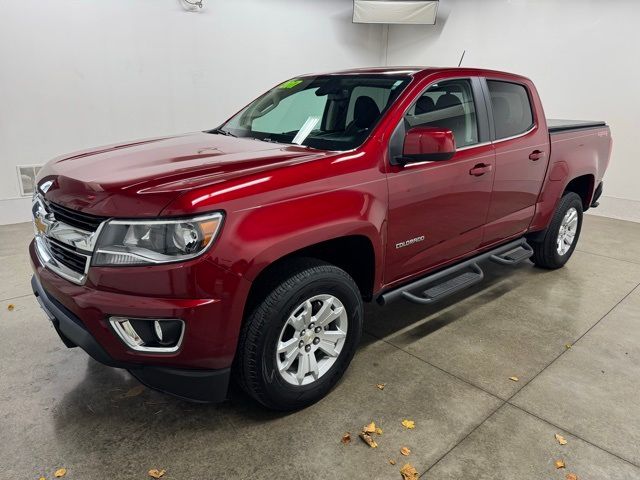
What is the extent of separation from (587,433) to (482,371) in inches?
23.5

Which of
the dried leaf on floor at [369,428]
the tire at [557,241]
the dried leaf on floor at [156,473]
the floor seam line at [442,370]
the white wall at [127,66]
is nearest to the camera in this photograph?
the dried leaf on floor at [156,473]

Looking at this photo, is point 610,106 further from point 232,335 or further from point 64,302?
point 64,302

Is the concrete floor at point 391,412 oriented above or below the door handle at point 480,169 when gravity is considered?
below

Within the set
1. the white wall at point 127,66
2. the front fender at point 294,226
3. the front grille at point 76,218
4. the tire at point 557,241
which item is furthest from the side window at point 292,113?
the white wall at point 127,66

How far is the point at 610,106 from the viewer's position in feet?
20.4

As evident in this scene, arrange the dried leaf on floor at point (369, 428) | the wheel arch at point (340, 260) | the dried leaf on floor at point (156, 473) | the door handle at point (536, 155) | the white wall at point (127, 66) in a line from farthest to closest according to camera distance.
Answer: the white wall at point (127, 66) → the door handle at point (536, 155) → the dried leaf on floor at point (369, 428) → the wheel arch at point (340, 260) → the dried leaf on floor at point (156, 473)

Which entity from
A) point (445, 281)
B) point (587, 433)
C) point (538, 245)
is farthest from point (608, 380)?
point (538, 245)

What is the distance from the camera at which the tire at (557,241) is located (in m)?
Result: 3.94

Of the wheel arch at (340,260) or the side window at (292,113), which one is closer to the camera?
the wheel arch at (340,260)

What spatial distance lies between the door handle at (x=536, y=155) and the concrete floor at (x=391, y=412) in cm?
111

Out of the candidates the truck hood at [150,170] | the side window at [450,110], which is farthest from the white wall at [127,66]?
the side window at [450,110]

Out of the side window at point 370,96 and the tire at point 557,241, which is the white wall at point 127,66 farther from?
the tire at point 557,241

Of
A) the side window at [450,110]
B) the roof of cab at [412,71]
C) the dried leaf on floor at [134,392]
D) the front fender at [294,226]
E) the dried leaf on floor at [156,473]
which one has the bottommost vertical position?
the dried leaf on floor at [134,392]

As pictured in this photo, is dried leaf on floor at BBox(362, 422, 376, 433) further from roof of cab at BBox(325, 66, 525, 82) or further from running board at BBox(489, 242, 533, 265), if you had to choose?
roof of cab at BBox(325, 66, 525, 82)
